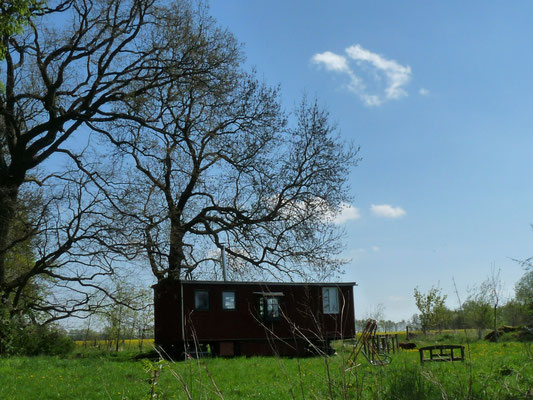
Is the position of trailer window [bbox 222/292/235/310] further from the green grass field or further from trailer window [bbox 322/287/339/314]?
the green grass field

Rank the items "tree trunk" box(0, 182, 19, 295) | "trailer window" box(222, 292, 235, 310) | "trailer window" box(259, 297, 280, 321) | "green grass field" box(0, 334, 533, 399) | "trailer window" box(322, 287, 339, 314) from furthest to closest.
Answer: "trailer window" box(322, 287, 339, 314)
"trailer window" box(259, 297, 280, 321)
"trailer window" box(222, 292, 235, 310)
"tree trunk" box(0, 182, 19, 295)
"green grass field" box(0, 334, 533, 399)

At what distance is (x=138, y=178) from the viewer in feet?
74.7

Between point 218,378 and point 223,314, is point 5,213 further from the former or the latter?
point 218,378

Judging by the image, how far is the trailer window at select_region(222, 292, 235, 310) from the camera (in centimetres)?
2286

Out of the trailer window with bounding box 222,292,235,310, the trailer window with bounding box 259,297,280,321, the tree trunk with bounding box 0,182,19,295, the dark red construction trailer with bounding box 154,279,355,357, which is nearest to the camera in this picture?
the tree trunk with bounding box 0,182,19,295

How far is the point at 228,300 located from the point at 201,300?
3.60 ft

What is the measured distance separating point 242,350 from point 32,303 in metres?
8.29

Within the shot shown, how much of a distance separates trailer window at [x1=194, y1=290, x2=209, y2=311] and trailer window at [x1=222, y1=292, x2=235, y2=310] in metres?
0.71

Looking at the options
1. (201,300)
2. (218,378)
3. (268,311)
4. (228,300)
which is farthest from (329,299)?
(218,378)

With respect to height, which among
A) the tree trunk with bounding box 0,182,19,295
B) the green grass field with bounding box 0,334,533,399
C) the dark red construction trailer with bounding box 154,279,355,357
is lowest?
the green grass field with bounding box 0,334,533,399

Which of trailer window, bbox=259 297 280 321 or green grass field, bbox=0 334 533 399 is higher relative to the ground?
trailer window, bbox=259 297 280 321

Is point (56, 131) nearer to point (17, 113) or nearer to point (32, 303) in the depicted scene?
point (17, 113)

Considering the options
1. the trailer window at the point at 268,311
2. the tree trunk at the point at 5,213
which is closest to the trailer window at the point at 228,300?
the trailer window at the point at 268,311

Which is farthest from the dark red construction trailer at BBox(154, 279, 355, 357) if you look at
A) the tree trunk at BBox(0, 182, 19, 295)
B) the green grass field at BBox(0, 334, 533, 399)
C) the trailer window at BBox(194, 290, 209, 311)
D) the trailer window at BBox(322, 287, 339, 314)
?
the tree trunk at BBox(0, 182, 19, 295)
